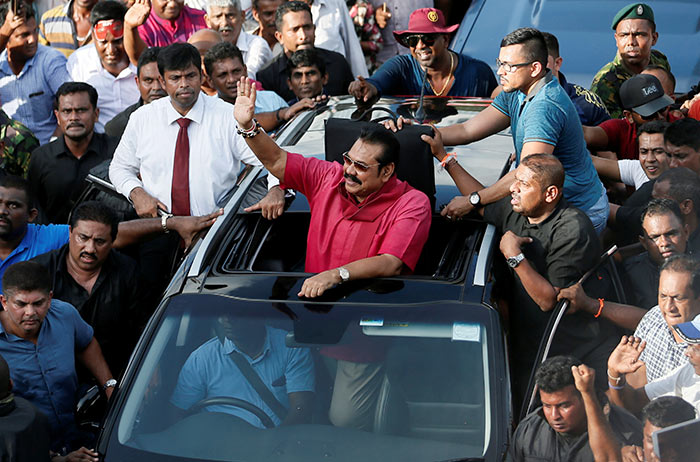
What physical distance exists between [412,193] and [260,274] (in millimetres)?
834

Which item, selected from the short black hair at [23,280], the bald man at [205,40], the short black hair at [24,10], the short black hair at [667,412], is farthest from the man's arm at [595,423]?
the short black hair at [24,10]

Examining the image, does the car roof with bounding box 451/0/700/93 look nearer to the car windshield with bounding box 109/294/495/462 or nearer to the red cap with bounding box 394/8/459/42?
the red cap with bounding box 394/8/459/42

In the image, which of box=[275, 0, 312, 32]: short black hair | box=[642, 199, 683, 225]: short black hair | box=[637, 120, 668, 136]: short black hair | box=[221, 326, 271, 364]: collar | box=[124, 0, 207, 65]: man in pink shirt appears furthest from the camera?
box=[124, 0, 207, 65]: man in pink shirt

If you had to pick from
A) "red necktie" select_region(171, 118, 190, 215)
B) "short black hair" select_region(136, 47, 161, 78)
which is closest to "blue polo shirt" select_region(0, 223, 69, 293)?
"red necktie" select_region(171, 118, 190, 215)

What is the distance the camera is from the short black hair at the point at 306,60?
707 centimetres

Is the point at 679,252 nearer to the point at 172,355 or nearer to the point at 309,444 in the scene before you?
the point at 309,444

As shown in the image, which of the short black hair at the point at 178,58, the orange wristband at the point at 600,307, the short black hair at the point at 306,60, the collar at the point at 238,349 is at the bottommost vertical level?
the orange wristband at the point at 600,307

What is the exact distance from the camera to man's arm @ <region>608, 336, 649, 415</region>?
12.8ft

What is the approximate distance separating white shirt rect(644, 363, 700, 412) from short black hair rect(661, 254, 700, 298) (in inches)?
13.6

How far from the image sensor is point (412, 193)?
458 centimetres

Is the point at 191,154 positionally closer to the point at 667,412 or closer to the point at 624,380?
the point at 624,380

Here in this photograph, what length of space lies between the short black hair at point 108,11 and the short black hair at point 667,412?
18.8 feet

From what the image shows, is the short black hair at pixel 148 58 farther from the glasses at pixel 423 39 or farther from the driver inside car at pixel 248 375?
the driver inside car at pixel 248 375

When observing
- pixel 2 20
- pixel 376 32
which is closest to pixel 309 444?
pixel 2 20
